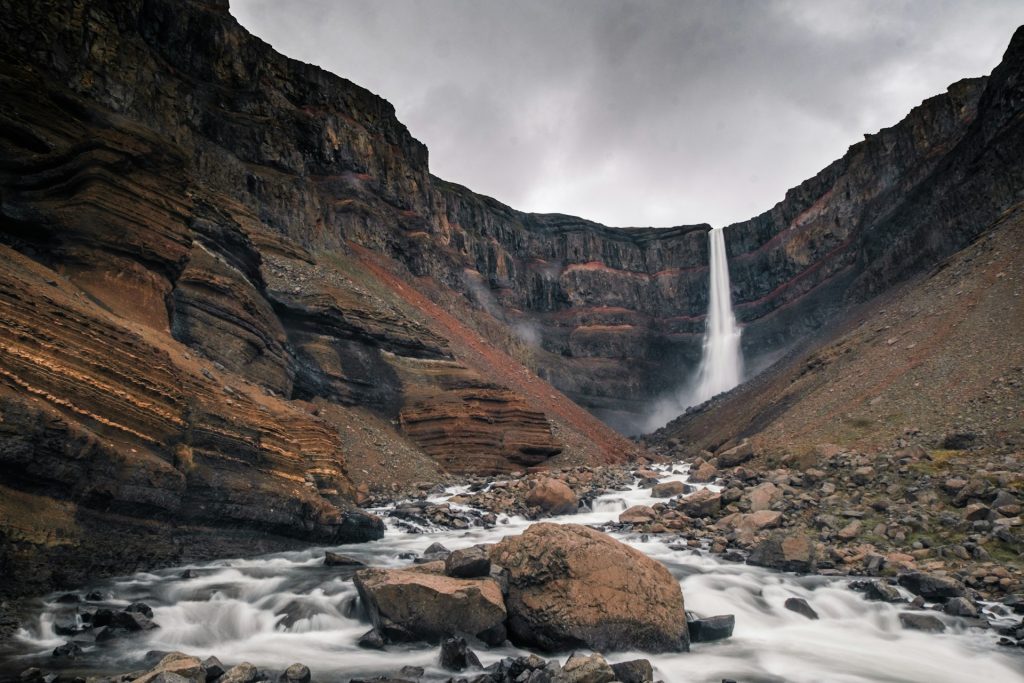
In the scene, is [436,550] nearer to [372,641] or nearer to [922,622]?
[372,641]

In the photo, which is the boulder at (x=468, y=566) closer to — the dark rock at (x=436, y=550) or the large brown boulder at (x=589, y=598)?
the large brown boulder at (x=589, y=598)

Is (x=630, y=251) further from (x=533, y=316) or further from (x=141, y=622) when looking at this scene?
(x=141, y=622)

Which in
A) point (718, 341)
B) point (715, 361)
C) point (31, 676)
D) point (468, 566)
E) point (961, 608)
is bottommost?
point (961, 608)

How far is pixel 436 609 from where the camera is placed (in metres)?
8.07

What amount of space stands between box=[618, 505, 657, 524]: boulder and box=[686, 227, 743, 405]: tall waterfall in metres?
60.7

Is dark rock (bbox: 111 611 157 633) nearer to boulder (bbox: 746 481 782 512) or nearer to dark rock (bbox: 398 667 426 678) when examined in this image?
dark rock (bbox: 398 667 426 678)

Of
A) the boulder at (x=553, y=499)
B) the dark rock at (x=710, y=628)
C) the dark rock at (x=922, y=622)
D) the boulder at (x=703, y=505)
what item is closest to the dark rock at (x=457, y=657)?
the dark rock at (x=710, y=628)

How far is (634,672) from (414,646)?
337 cm

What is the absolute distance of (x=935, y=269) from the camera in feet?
121

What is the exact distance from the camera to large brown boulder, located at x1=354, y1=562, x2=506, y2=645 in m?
8.04

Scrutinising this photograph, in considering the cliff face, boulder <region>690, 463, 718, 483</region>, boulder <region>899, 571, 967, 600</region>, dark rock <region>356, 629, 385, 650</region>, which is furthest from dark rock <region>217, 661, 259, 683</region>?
boulder <region>690, 463, 718, 483</region>

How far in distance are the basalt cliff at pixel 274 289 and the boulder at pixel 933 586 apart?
42.3 ft

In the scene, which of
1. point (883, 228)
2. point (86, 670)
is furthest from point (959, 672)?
point (883, 228)

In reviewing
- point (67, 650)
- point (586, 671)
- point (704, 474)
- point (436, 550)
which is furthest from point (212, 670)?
point (704, 474)
